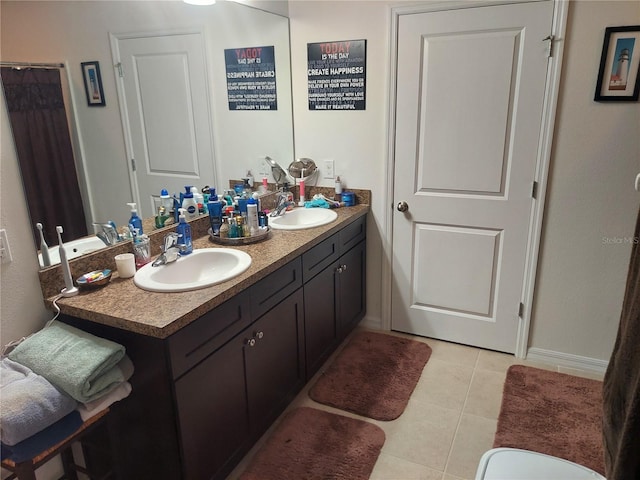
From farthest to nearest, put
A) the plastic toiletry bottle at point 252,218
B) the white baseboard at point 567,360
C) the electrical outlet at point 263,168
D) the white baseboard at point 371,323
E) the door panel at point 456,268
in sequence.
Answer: the white baseboard at point 371,323
the electrical outlet at point 263,168
the door panel at point 456,268
the white baseboard at point 567,360
the plastic toiletry bottle at point 252,218

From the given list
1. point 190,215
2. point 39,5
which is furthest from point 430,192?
point 39,5

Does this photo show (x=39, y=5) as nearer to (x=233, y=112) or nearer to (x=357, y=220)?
(x=233, y=112)

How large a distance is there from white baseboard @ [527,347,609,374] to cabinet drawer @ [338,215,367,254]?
123 centimetres

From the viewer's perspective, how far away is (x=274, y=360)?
2.04 metres

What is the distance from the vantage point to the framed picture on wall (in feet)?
6.82

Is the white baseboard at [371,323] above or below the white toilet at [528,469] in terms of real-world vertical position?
below

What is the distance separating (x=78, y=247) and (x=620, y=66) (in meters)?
2.52

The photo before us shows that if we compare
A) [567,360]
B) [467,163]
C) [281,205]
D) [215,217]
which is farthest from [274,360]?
[567,360]

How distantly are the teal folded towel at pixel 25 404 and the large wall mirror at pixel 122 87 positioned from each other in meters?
0.50

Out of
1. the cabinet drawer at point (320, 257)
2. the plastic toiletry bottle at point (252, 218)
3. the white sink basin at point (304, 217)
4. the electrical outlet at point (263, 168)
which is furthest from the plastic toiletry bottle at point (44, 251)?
the electrical outlet at point (263, 168)

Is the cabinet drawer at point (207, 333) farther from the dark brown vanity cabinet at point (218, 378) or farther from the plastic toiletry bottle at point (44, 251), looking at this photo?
the plastic toiletry bottle at point (44, 251)

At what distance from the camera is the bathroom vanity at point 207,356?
1476 mm

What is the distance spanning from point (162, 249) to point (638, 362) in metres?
1.66

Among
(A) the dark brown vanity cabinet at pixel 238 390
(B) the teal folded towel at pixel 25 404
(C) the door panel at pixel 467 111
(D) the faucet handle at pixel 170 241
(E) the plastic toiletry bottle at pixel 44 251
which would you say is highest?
(C) the door panel at pixel 467 111
